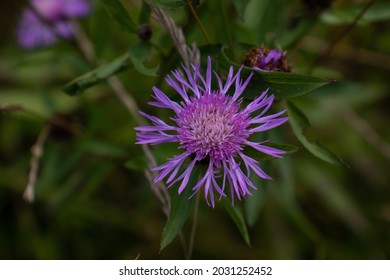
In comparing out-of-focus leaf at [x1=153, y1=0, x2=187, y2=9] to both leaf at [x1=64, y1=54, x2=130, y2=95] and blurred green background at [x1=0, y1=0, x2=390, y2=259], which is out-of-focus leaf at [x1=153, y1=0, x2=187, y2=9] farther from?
blurred green background at [x1=0, y1=0, x2=390, y2=259]

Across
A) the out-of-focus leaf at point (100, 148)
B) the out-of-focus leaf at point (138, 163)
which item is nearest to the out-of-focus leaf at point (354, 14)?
the out-of-focus leaf at point (138, 163)

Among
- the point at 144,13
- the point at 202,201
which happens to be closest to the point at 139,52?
the point at 144,13

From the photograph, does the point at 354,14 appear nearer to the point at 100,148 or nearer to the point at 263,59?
the point at 263,59

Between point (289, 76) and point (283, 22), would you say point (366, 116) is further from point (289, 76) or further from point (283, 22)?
point (289, 76)

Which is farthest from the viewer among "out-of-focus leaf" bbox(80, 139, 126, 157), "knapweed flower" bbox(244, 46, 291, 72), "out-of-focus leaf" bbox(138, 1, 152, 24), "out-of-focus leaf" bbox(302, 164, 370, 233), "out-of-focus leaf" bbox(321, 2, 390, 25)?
"out-of-focus leaf" bbox(302, 164, 370, 233)

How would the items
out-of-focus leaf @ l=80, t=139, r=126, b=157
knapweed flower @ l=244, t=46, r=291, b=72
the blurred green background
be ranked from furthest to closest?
the blurred green background, out-of-focus leaf @ l=80, t=139, r=126, b=157, knapweed flower @ l=244, t=46, r=291, b=72

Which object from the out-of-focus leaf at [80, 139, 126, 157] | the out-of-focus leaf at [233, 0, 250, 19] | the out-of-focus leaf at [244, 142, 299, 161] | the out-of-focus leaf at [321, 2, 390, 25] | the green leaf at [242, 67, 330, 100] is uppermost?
the out-of-focus leaf at [321, 2, 390, 25]

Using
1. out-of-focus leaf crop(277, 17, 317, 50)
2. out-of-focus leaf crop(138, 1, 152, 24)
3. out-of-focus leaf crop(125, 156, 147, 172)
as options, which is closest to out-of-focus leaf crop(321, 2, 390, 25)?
out-of-focus leaf crop(277, 17, 317, 50)
